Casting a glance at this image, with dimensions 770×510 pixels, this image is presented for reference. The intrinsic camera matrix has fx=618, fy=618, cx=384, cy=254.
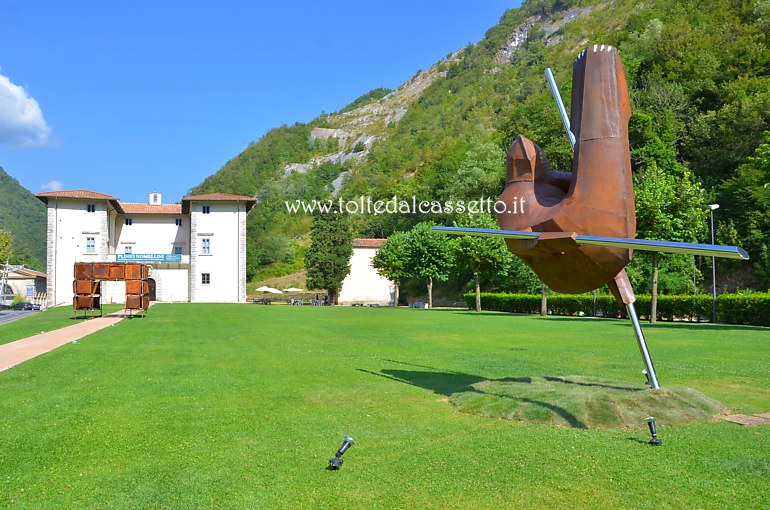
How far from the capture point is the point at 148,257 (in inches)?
2244

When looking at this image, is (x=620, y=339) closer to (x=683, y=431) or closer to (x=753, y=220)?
(x=683, y=431)

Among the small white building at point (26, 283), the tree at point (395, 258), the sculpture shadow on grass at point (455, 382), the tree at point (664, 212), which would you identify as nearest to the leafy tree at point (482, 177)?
the tree at point (395, 258)

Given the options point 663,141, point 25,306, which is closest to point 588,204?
point 663,141

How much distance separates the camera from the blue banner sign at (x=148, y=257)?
186 feet

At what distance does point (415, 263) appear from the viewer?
5225cm

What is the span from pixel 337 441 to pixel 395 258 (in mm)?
46738

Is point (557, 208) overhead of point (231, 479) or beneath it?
overhead

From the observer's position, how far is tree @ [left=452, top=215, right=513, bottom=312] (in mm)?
42781

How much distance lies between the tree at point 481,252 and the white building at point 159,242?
2228 cm

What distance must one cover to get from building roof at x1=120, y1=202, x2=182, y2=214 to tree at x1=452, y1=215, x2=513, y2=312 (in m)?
30.3

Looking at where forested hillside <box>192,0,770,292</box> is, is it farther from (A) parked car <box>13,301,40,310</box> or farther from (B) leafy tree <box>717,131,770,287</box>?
(A) parked car <box>13,301,40,310</box>

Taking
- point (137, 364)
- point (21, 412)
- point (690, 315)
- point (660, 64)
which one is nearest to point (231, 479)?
point (21, 412)

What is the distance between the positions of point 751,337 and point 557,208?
1720cm

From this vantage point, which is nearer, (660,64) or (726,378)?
(726,378)
